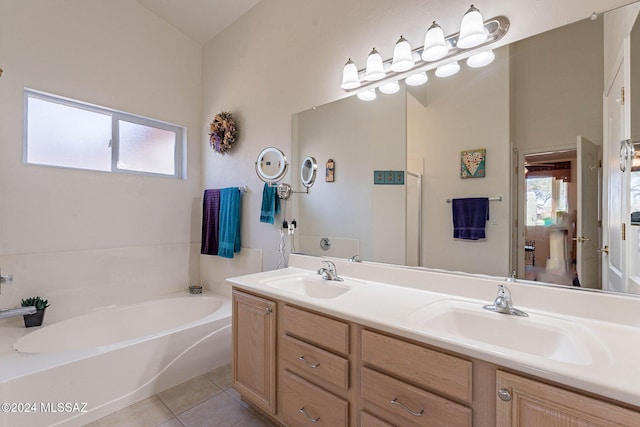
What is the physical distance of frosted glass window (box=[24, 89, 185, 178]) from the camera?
227cm

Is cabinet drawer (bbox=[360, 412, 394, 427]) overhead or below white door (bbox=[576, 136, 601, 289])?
below

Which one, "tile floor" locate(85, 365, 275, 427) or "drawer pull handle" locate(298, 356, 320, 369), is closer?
"drawer pull handle" locate(298, 356, 320, 369)

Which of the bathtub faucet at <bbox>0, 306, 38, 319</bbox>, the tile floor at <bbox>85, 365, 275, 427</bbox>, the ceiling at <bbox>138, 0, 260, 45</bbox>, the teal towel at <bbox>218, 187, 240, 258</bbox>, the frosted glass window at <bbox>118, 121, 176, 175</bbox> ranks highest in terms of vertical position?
the ceiling at <bbox>138, 0, 260, 45</bbox>

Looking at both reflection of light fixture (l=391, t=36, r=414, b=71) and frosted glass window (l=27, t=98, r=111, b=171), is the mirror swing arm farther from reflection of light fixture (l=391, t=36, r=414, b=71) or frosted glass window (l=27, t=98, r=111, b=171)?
frosted glass window (l=27, t=98, r=111, b=171)

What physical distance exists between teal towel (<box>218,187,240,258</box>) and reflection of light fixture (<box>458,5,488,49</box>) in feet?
6.74

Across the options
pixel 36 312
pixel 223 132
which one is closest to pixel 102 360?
pixel 36 312

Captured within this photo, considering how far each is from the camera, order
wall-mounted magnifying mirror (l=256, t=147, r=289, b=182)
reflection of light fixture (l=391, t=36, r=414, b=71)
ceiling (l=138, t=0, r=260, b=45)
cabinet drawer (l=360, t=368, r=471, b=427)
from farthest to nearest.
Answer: ceiling (l=138, t=0, r=260, b=45) → wall-mounted magnifying mirror (l=256, t=147, r=289, b=182) → reflection of light fixture (l=391, t=36, r=414, b=71) → cabinet drawer (l=360, t=368, r=471, b=427)

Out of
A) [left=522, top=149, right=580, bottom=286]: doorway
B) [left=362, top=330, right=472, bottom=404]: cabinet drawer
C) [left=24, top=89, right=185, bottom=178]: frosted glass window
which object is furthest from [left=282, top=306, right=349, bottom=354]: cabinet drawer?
[left=24, top=89, right=185, bottom=178]: frosted glass window

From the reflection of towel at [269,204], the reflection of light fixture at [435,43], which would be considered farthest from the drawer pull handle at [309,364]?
the reflection of light fixture at [435,43]

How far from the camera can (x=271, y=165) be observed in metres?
2.43

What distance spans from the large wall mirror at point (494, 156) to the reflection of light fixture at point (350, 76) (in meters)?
0.11

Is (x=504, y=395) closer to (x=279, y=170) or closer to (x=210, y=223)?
(x=279, y=170)

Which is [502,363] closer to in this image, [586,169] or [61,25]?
[586,169]

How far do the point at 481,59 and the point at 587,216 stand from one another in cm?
84
